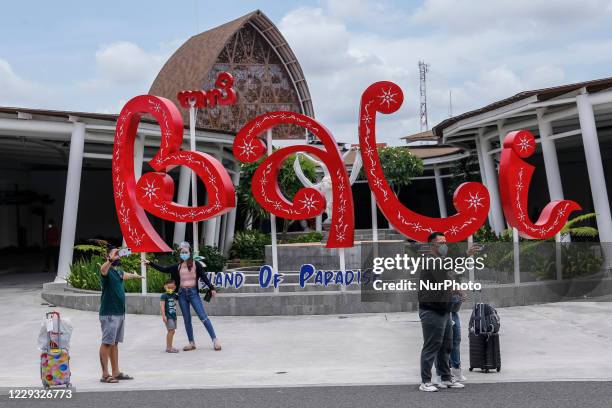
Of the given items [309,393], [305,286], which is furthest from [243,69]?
[309,393]

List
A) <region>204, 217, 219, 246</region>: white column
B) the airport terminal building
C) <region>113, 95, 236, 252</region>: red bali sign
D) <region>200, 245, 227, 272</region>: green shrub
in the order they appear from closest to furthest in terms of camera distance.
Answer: <region>113, 95, 236, 252</region>: red bali sign → <region>200, 245, 227, 272</region>: green shrub → the airport terminal building → <region>204, 217, 219, 246</region>: white column

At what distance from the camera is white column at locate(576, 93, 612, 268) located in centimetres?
2247

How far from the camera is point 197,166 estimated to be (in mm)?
17281

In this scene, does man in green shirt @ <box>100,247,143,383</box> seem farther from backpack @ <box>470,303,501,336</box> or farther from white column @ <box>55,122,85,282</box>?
white column @ <box>55,122,85,282</box>

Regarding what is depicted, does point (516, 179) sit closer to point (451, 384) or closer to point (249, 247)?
point (451, 384)

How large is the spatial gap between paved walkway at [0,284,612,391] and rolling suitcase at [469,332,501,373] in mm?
118

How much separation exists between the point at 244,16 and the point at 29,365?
5282 centimetres

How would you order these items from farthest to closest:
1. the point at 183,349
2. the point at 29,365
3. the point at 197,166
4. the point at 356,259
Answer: the point at 356,259 → the point at 197,166 → the point at 183,349 → the point at 29,365

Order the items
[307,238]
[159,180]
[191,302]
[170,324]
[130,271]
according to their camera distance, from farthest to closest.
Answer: [307,238]
[130,271]
[159,180]
[191,302]
[170,324]

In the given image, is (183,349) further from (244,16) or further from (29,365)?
(244,16)

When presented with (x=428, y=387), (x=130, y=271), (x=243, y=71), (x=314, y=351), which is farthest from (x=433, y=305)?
(x=243, y=71)

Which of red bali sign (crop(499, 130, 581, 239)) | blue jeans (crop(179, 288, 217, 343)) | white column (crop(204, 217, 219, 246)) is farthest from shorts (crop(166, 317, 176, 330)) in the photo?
white column (crop(204, 217, 219, 246))

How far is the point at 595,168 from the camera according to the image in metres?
22.8

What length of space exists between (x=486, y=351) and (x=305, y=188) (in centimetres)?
681
